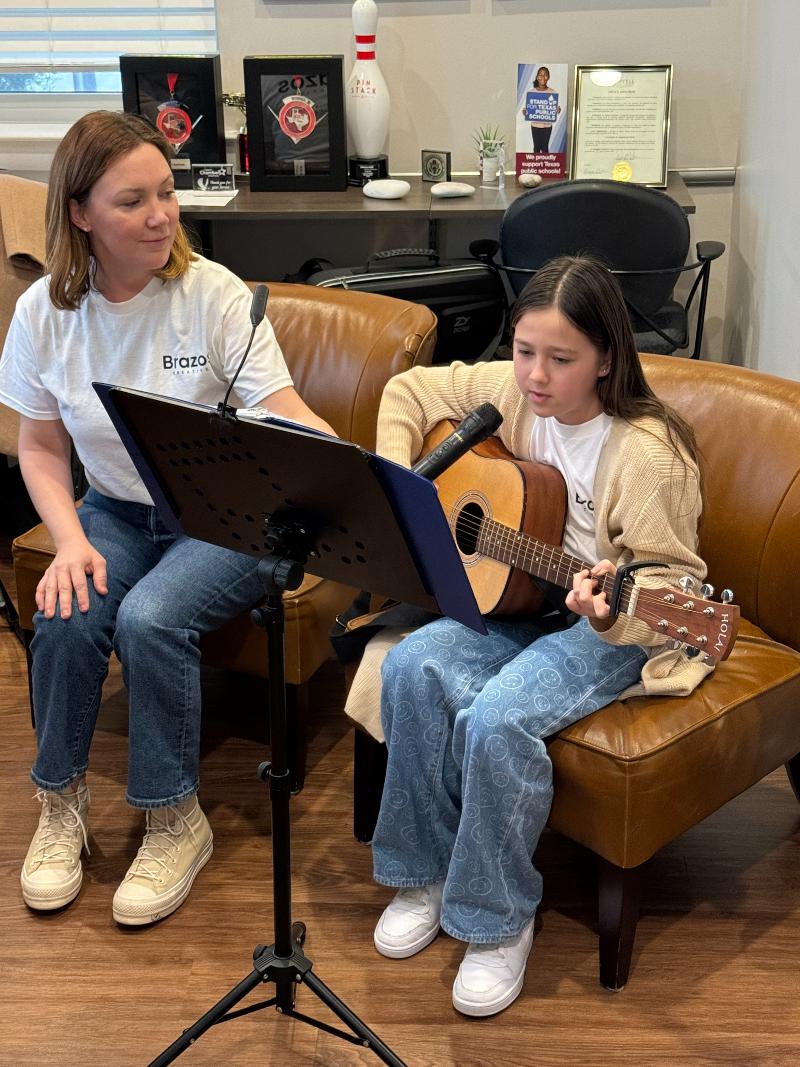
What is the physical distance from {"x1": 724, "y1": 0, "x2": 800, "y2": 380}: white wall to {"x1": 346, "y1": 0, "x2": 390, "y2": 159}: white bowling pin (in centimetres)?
105

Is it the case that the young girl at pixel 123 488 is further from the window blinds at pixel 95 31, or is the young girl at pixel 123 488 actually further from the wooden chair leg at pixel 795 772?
the window blinds at pixel 95 31

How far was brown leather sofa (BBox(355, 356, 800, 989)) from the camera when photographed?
173 cm

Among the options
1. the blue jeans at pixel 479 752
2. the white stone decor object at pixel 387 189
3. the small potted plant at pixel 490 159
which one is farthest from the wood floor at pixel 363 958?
the small potted plant at pixel 490 159

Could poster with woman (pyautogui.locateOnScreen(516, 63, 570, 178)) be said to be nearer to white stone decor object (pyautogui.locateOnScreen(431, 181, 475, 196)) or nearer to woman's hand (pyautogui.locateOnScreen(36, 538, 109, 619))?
white stone decor object (pyautogui.locateOnScreen(431, 181, 475, 196))

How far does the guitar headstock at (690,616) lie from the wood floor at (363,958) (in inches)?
22.3

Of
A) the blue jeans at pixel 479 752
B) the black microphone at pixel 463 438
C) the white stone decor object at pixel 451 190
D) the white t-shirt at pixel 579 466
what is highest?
the white stone decor object at pixel 451 190

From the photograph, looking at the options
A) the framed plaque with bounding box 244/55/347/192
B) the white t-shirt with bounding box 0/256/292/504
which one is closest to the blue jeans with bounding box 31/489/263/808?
the white t-shirt with bounding box 0/256/292/504

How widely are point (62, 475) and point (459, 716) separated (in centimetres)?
86

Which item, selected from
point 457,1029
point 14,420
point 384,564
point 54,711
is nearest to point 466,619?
point 384,564

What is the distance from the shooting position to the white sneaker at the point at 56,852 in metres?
2.01

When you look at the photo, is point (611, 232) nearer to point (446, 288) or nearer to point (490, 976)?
point (446, 288)

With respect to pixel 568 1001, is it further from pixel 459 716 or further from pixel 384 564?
pixel 384 564

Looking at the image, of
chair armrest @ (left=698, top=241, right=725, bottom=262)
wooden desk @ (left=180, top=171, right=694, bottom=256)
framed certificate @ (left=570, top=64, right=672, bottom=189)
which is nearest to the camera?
chair armrest @ (left=698, top=241, right=725, bottom=262)

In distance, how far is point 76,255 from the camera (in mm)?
2018
